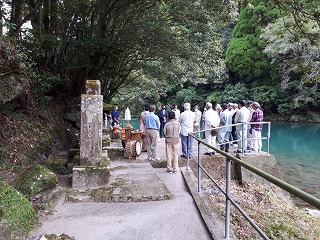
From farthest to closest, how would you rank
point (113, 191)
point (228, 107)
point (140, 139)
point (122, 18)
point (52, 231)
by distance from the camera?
point (122, 18), point (228, 107), point (140, 139), point (113, 191), point (52, 231)

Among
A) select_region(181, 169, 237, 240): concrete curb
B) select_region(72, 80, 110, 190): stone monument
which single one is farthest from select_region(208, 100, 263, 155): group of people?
select_region(72, 80, 110, 190): stone monument

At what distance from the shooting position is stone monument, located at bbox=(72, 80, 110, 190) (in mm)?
5738

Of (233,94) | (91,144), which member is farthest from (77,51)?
(233,94)

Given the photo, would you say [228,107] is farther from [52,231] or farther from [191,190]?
[52,231]

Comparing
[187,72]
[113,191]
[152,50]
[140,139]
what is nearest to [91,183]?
[113,191]

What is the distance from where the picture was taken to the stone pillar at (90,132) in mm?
5855

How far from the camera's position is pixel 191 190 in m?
5.53

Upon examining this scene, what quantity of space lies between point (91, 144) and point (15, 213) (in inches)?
91.9

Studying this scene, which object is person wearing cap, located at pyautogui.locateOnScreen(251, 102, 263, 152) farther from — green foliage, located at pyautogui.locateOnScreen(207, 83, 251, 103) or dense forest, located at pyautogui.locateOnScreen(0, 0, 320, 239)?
green foliage, located at pyautogui.locateOnScreen(207, 83, 251, 103)

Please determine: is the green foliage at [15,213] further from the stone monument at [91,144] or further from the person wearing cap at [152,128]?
the person wearing cap at [152,128]

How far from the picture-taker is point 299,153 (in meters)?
17.3

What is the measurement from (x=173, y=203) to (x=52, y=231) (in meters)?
2.02

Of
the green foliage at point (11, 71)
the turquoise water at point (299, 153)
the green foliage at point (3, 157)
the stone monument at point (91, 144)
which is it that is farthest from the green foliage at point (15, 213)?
the turquoise water at point (299, 153)

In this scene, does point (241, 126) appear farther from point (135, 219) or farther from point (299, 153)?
point (299, 153)
